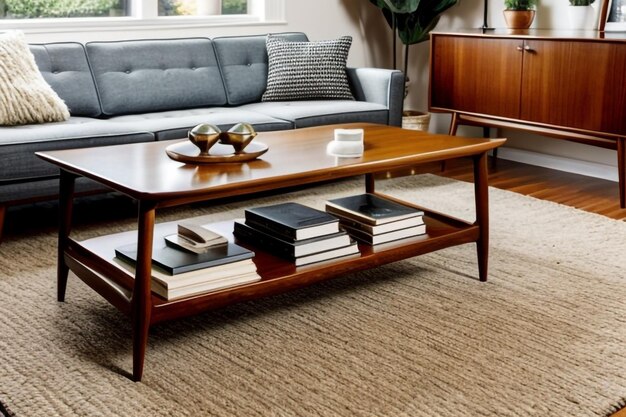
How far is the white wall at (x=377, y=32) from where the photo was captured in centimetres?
439

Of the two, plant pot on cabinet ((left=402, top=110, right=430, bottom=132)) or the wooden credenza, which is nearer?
the wooden credenza

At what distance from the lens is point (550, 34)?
13.0 ft

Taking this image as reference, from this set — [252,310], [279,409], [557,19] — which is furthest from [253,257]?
[557,19]

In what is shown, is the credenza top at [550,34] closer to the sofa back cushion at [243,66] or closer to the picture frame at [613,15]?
the picture frame at [613,15]

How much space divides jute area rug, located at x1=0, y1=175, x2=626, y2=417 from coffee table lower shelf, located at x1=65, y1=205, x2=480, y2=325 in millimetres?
151

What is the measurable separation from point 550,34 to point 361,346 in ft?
7.52

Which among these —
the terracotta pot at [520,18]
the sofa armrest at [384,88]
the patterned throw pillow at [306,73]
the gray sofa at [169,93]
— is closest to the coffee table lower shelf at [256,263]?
the gray sofa at [169,93]

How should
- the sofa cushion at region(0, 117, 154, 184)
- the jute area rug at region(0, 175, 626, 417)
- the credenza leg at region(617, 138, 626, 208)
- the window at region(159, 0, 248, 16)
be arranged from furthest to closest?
the window at region(159, 0, 248, 16), the credenza leg at region(617, 138, 626, 208), the sofa cushion at region(0, 117, 154, 184), the jute area rug at region(0, 175, 626, 417)

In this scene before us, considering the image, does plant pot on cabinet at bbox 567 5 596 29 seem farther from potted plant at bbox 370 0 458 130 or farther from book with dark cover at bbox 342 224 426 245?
book with dark cover at bbox 342 224 426 245

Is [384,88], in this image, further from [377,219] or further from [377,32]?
[377,219]

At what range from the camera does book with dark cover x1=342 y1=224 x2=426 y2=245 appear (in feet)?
8.38

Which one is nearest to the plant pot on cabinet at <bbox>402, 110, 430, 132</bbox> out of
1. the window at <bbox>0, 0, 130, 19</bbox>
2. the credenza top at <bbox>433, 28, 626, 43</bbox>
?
the credenza top at <bbox>433, 28, 626, 43</bbox>

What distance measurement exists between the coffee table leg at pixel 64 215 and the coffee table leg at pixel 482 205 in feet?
4.06

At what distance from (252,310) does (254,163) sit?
45 centimetres
